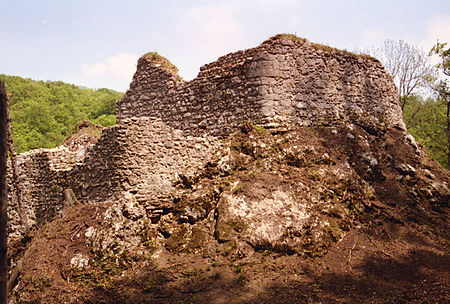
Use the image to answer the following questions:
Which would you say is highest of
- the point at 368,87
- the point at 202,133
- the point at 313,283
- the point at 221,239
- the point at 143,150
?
the point at 368,87

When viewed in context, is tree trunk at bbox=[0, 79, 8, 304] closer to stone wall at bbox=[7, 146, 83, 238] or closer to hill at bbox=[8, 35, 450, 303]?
hill at bbox=[8, 35, 450, 303]

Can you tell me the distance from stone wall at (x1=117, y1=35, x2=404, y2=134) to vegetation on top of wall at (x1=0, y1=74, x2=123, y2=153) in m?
22.9

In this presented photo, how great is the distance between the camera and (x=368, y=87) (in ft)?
40.0

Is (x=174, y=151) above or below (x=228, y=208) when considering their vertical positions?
above

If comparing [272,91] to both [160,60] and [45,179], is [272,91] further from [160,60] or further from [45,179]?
[45,179]

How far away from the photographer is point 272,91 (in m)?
10.0

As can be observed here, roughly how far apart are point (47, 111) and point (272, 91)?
32.4m

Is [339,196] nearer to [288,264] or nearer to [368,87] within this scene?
[288,264]

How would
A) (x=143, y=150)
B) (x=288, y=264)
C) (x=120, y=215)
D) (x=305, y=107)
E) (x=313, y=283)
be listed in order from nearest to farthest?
(x=313, y=283), (x=288, y=264), (x=120, y=215), (x=143, y=150), (x=305, y=107)

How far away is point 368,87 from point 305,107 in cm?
343

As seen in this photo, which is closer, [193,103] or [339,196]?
[339,196]

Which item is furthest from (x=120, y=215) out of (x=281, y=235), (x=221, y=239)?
(x=281, y=235)

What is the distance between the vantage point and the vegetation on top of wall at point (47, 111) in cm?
3266

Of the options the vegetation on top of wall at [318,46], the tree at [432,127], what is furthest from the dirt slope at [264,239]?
the tree at [432,127]
